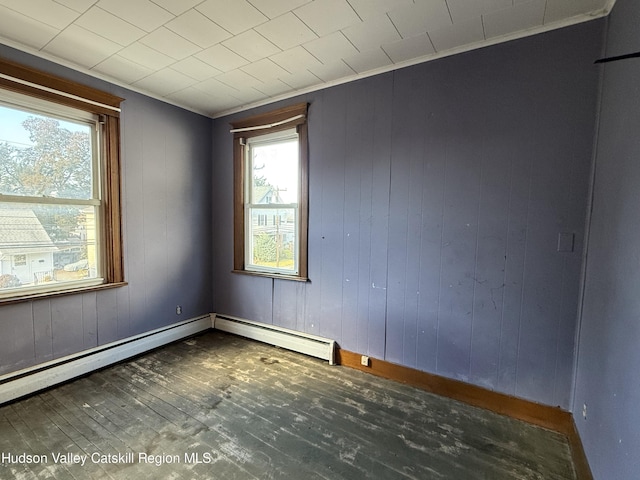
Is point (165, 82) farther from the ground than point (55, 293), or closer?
farther from the ground

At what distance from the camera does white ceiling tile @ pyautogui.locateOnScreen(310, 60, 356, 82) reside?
96.9 inches

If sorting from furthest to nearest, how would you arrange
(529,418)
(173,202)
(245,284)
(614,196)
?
(245,284) < (173,202) < (529,418) < (614,196)

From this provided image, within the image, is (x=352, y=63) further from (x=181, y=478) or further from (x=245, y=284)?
(x=181, y=478)

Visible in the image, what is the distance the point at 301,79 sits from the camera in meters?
2.73

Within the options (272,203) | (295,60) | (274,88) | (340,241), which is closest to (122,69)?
(274,88)

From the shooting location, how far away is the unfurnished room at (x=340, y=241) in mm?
1657

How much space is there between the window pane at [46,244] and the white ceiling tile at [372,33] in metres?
2.71

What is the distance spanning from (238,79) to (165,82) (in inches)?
28.6

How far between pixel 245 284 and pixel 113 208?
156cm

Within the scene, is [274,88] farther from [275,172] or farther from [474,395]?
[474,395]

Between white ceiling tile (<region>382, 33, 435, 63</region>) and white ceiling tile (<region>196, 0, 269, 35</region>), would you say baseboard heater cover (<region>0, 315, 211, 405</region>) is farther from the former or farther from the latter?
white ceiling tile (<region>382, 33, 435, 63</region>)

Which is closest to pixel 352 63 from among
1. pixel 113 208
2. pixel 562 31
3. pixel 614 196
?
pixel 562 31

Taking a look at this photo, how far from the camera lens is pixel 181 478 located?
155 cm

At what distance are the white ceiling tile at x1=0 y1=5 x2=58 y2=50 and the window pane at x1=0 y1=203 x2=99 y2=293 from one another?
121 centimetres
